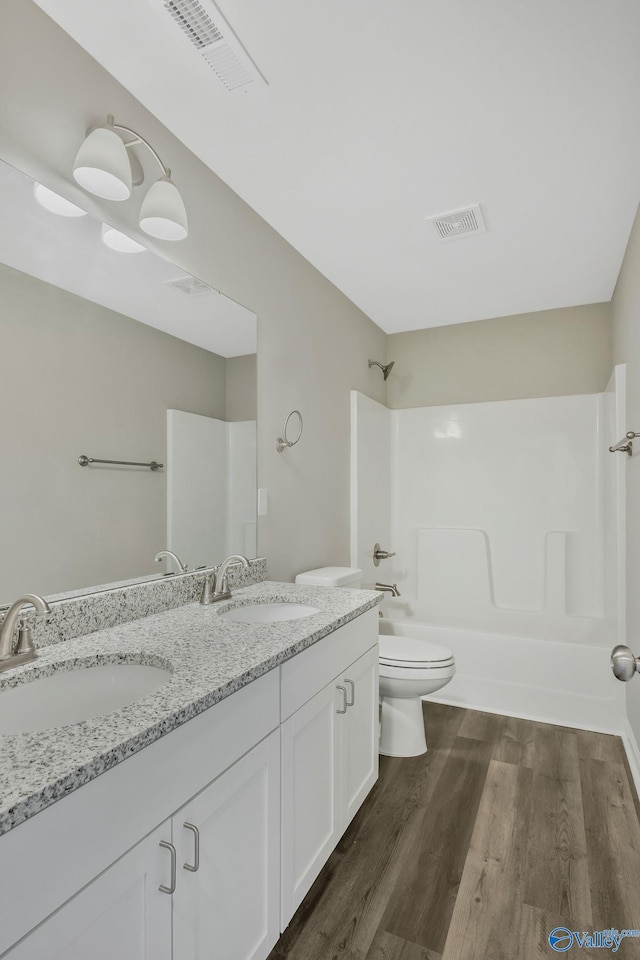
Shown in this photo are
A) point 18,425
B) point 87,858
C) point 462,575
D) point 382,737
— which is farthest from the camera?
point 462,575

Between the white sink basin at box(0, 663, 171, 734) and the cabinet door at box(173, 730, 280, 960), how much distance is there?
0.29 meters

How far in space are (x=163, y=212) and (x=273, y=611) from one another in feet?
4.45

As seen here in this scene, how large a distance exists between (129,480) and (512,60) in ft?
5.33

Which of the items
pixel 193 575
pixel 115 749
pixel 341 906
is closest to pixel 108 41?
pixel 193 575

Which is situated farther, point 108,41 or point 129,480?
point 129,480

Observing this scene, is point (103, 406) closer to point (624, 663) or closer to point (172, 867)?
point (172, 867)

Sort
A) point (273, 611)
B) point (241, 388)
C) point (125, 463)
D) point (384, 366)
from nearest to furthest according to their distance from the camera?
point (125, 463) → point (273, 611) → point (241, 388) → point (384, 366)

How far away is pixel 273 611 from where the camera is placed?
6.38 ft

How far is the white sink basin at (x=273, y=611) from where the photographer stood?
1.88 m

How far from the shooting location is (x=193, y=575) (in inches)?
71.7

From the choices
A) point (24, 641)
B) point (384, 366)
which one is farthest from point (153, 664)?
point (384, 366)

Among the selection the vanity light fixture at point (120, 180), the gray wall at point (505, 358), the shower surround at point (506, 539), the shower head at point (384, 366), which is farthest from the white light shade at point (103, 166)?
the gray wall at point (505, 358)

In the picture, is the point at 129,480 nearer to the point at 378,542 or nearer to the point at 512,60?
the point at 512,60
